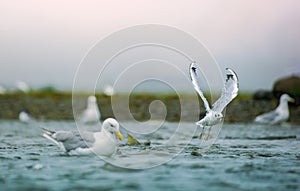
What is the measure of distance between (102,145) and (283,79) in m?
19.6

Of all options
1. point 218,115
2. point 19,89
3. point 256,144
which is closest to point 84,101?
point 19,89

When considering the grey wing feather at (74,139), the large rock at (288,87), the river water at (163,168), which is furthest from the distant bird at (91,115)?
the grey wing feather at (74,139)

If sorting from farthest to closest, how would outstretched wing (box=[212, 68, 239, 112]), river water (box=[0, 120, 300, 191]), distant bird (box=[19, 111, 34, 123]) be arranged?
distant bird (box=[19, 111, 34, 123]) < outstretched wing (box=[212, 68, 239, 112]) < river water (box=[0, 120, 300, 191])

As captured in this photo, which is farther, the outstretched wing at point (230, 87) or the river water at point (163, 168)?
the outstretched wing at point (230, 87)

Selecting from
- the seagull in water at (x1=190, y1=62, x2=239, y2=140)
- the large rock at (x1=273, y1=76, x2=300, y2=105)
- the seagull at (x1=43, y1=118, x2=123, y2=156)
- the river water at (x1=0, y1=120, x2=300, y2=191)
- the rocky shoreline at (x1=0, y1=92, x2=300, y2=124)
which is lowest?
the river water at (x1=0, y1=120, x2=300, y2=191)

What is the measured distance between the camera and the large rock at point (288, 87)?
93.0ft

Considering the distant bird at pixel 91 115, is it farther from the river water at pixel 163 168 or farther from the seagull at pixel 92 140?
the seagull at pixel 92 140

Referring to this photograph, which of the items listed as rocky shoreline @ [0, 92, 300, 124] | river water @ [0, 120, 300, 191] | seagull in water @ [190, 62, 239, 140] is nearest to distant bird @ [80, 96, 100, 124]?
rocky shoreline @ [0, 92, 300, 124]

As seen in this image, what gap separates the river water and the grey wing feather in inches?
9.8

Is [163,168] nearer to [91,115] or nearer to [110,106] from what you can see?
[91,115]

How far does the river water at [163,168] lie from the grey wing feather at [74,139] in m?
0.25

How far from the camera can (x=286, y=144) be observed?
15875mm

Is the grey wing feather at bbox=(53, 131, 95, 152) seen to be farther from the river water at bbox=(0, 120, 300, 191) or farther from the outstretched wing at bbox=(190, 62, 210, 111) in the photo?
the outstretched wing at bbox=(190, 62, 210, 111)

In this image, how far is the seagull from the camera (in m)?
11.6
